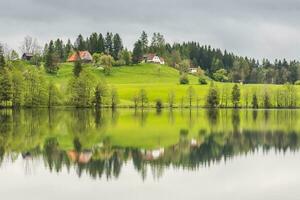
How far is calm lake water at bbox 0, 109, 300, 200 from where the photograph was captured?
2603 cm

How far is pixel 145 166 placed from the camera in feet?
111

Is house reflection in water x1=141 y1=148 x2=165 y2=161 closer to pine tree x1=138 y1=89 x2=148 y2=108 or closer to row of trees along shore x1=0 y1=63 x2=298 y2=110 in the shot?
row of trees along shore x1=0 y1=63 x2=298 y2=110

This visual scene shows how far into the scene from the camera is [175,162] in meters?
35.9

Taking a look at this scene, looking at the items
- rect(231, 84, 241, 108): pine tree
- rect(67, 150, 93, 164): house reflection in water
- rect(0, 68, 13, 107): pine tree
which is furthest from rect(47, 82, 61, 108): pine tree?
rect(67, 150, 93, 164): house reflection in water

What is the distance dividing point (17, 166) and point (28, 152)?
646 cm

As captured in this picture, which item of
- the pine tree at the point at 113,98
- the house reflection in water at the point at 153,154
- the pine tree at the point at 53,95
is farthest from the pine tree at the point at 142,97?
the house reflection in water at the point at 153,154

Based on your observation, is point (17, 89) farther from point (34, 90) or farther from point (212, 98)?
point (212, 98)

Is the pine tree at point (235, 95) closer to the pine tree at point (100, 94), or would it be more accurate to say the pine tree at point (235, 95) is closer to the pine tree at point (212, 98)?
the pine tree at point (212, 98)

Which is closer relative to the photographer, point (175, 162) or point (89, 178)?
point (89, 178)

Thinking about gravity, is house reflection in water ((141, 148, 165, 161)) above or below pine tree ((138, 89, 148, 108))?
below

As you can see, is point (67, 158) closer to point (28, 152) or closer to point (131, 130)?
point (28, 152)

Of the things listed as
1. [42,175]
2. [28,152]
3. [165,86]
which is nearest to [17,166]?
[42,175]

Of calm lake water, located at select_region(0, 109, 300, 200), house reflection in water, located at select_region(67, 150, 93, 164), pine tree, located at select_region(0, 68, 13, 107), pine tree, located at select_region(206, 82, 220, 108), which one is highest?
pine tree, located at select_region(0, 68, 13, 107)

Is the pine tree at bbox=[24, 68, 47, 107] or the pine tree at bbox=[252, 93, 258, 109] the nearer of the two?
the pine tree at bbox=[24, 68, 47, 107]
